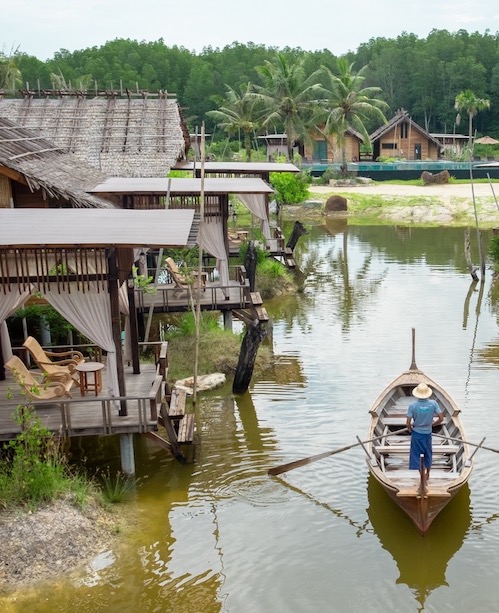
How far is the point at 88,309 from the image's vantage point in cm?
1047

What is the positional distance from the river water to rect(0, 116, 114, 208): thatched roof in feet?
17.1

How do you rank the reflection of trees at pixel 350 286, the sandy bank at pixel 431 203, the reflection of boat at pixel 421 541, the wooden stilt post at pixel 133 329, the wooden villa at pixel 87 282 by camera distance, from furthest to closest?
the sandy bank at pixel 431 203
the reflection of trees at pixel 350 286
the wooden stilt post at pixel 133 329
the wooden villa at pixel 87 282
the reflection of boat at pixel 421 541

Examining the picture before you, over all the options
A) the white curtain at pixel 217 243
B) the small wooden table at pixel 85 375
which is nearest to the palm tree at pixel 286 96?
the white curtain at pixel 217 243

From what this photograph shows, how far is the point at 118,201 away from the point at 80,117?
856cm

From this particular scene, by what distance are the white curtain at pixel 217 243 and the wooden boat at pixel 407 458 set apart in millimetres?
6324

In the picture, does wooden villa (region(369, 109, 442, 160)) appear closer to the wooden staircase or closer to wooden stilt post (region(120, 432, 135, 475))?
the wooden staircase

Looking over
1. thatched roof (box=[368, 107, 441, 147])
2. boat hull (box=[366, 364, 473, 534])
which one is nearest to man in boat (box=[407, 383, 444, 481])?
boat hull (box=[366, 364, 473, 534])

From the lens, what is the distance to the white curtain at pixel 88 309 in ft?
34.2

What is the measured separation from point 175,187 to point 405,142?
160 feet

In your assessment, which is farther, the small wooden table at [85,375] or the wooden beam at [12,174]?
the wooden beam at [12,174]

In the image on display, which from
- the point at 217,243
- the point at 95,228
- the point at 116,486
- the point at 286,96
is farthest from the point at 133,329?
the point at 286,96

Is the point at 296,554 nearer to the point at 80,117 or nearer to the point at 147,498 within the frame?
the point at 147,498

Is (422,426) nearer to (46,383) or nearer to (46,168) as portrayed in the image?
(46,383)

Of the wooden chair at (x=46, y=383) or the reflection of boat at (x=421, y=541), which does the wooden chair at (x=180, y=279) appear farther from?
the reflection of boat at (x=421, y=541)
